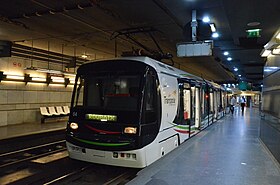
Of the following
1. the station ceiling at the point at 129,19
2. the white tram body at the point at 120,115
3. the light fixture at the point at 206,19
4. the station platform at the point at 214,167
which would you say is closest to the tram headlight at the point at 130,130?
the white tram body at the point at 120,115

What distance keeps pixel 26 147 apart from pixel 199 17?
7.45 metres

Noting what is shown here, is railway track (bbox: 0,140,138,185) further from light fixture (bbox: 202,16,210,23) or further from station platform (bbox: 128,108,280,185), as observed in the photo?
light fixture (bbox: 202,16,210,23)

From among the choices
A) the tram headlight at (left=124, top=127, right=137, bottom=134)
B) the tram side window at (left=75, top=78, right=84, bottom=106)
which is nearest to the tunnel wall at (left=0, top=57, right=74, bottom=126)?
the tram side window at (left=75, top=78, right=84, bottom=106)

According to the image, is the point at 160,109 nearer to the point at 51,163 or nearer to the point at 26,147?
the point at 51,163

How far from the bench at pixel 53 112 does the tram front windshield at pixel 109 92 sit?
9437mm

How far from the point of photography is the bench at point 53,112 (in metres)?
14.4

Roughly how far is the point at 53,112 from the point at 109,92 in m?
10.8

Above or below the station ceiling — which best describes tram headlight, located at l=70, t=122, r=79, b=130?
below

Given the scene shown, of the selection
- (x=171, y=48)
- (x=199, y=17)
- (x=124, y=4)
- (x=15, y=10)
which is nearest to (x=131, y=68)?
(x=124, y=4)

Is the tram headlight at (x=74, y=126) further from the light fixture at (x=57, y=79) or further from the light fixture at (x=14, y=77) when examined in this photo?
the light fixture at (x=57, y=79)

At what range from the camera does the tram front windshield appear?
5.34 meters

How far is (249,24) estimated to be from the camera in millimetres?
6746

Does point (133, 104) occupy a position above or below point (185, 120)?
above

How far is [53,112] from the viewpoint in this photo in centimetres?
1525
